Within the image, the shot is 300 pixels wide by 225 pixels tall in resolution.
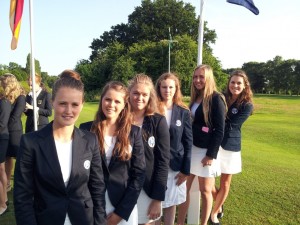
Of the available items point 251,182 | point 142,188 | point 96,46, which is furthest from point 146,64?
point 142,188

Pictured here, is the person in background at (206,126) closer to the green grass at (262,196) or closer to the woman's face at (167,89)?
the woman's face at (167,89)

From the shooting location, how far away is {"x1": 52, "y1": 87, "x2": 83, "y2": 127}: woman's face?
2.36 metres

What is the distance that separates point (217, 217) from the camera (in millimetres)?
4883

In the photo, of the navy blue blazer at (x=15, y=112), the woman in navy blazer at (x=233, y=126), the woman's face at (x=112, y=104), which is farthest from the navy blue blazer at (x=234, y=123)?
the navy blue blazer at (x=15, y=112)

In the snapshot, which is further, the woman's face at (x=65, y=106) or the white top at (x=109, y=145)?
the white top at (x=109, y=145)

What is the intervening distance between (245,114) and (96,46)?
205 ft

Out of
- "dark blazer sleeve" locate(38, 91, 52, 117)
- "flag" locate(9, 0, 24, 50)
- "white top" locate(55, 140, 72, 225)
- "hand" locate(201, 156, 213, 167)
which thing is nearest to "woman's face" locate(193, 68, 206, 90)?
"hand" locate(201, 156, 213, 167)

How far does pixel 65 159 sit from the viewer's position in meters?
2.33

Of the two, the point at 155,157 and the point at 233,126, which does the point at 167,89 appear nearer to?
the point at 155,157

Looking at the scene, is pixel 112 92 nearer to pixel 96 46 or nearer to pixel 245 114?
pixel 245 114

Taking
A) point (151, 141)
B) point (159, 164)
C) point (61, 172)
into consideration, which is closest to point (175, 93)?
point (151, 141)

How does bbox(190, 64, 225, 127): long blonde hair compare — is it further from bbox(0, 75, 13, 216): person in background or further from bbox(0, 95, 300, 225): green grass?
bbox(0, 75, 13, 216): person in background

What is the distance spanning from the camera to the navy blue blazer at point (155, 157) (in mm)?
3172

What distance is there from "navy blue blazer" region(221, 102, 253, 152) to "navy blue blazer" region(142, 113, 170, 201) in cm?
180
